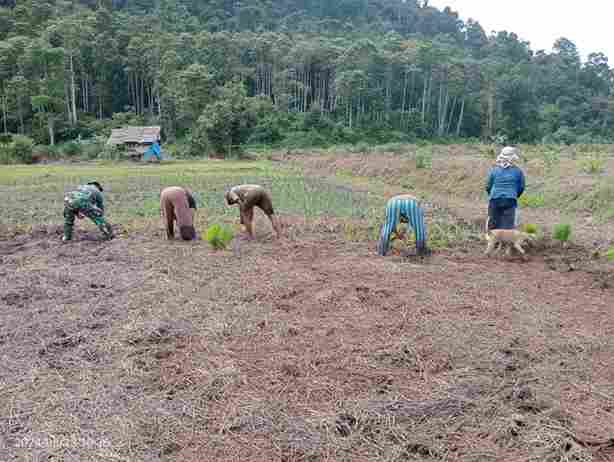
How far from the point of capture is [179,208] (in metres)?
8.27

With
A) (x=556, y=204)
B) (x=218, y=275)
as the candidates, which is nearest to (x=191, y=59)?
(x=556, y=204)

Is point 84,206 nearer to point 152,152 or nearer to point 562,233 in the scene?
point 562,233

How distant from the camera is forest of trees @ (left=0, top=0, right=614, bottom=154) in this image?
40.2 meters

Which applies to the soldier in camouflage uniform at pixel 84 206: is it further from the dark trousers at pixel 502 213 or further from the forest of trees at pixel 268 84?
the forest of trees at pixel 268 84

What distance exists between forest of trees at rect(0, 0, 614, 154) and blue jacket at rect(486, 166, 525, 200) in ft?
98.6

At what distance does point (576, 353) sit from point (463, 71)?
53.3 m

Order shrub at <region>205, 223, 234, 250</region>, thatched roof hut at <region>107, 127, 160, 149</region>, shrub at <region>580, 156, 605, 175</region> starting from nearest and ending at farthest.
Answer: shrub at <region>205, 223, 234, 250</region>
shrub at <region>580, 156, 605, 175</region>
thatched roof hut at <region>107, 127, 160, 149</region>

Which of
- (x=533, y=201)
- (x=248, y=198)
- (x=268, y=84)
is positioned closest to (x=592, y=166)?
(x=533, y=201)

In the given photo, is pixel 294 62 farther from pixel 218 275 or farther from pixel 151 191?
pixel 218 275

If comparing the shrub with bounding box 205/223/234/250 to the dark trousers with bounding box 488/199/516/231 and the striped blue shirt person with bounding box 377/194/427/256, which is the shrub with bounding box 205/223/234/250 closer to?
the striped blue shirt person with bounding box 377/194/427/256

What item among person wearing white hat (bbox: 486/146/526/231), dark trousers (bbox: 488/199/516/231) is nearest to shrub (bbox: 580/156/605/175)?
dark trousers (bbox: 488/199/516/231)

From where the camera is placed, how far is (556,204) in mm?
12836

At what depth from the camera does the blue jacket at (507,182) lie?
7277 millimetres

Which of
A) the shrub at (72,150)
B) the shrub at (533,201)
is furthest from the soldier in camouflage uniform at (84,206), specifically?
the shrub at (72,150)
